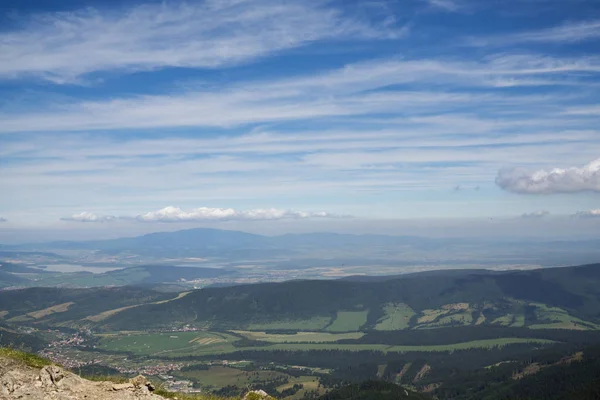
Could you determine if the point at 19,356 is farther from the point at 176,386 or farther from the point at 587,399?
the point at 176,386

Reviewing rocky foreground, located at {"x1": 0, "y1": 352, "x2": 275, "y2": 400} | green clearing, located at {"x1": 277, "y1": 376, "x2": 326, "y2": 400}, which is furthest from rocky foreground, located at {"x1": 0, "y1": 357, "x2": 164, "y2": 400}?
green clearing, located at {"x1": 277, "y1": 376, "x2": 326, "y2": 400}

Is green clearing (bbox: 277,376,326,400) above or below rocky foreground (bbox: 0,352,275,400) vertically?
below

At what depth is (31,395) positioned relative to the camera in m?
19.3

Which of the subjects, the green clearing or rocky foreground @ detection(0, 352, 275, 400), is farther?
the green clearing

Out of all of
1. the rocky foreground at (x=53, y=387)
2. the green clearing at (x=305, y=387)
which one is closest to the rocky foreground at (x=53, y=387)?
the rocky foreground at (x=53, y=387)

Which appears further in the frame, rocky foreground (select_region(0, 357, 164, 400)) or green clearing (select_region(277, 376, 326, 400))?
green clearing (select_region(277, 376, 326, 400))

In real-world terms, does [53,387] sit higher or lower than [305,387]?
higher

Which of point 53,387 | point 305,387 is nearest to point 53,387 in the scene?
point 53,387

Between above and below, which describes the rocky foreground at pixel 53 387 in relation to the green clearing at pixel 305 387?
above

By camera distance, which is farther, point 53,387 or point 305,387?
point 305,387

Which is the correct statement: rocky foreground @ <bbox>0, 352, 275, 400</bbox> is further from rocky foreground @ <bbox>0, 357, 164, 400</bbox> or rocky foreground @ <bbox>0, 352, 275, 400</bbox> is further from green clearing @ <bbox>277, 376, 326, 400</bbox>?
green clearing @ <bbox>277, 376, 326, 400</bbox>

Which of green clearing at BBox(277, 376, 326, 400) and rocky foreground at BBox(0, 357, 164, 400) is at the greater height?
rocky foreground at BBox(0, 357, 164, 400)

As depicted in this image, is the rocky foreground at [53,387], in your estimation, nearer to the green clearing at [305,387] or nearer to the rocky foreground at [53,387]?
the rocky foreground at [53,387]

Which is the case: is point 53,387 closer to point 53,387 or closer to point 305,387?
point 53,387
